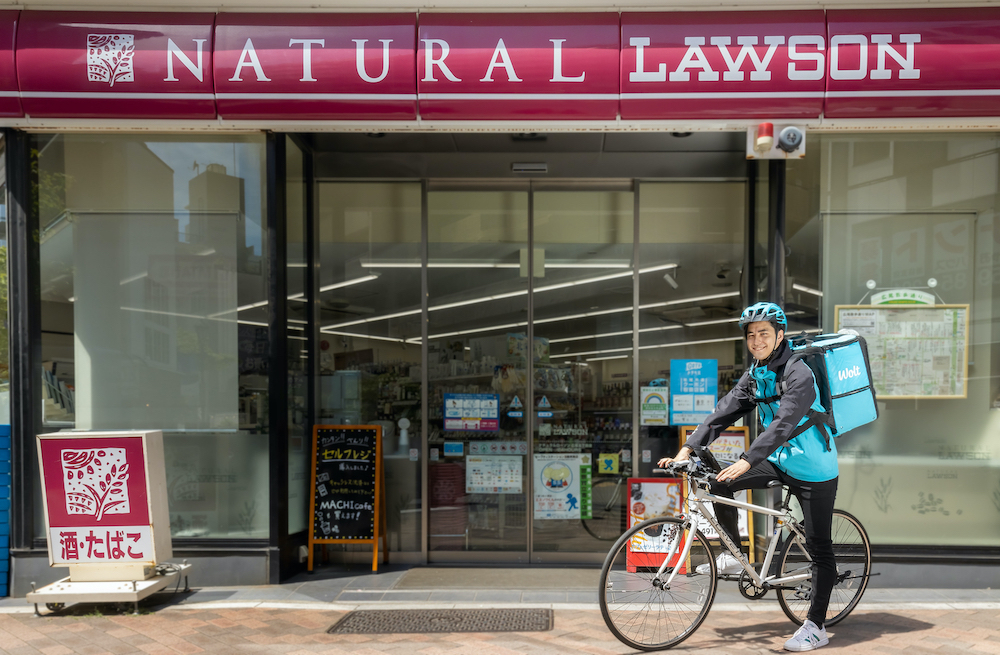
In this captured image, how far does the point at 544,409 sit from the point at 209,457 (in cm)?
278

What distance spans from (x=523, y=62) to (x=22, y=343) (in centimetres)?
425

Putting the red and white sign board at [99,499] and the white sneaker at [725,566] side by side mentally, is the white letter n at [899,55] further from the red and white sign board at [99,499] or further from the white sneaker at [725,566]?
the red and white sign board at [99,499]

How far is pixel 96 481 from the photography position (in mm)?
4785

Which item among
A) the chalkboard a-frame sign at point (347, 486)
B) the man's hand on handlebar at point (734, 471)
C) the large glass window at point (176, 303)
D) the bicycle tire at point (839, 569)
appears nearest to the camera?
the man's hand on handlebar at point (734, 471)

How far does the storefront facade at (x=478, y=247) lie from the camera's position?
4.87 m

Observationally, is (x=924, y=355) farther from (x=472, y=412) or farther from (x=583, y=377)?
(x=472, y=412)

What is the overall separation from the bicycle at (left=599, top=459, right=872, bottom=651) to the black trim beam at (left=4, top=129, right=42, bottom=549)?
435 centimetres

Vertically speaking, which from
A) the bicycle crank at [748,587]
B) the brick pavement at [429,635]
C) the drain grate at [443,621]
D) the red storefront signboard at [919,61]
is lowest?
the drain grate at [443,621]

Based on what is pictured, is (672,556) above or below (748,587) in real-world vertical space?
above

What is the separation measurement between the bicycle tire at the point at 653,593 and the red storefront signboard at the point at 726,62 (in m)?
2.91

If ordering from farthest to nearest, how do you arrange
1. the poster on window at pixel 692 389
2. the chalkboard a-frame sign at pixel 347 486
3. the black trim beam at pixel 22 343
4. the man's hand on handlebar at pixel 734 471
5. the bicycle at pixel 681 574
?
the poster on window at pixel 692 389
the chalkboard a-frame sign at pixel 347 486
the black trim beam at pixel 22 343
the bicycle at pixel 681 574
the man's hand on handlebar at pixel 734 471

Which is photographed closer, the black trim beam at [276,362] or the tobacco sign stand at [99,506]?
the tobacco sign stand at [99,506]

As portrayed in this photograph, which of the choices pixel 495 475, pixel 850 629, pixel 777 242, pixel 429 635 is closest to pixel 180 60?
pixel 495 475

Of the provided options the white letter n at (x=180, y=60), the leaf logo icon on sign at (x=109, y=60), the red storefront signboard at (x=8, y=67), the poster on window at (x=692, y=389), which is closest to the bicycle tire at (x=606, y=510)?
the poster on window at (x=692, y=389)
